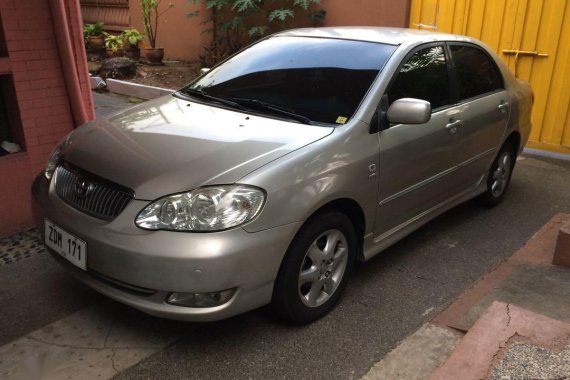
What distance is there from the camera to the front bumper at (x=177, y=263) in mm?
2451

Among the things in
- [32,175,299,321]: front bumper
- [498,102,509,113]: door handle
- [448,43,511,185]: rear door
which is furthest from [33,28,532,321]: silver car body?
[498,102,509,113]: door handle

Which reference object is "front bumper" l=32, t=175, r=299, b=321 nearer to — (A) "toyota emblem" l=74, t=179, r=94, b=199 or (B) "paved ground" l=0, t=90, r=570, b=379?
(A) "toyota emblem" l=74, t=179, r=94, b=199

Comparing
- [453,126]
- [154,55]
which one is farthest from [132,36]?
[453,126]

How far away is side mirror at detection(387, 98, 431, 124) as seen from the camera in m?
3.15

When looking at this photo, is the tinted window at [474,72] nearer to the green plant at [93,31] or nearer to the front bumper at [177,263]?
the front bumper at [177,263]

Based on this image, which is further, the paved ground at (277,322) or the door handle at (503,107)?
the door handle at (503,107)

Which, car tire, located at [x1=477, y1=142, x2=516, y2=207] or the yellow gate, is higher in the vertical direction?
the yellow gate

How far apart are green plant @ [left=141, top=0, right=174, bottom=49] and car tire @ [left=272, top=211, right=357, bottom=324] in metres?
8.68

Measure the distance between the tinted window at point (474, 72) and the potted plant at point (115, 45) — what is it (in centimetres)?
817

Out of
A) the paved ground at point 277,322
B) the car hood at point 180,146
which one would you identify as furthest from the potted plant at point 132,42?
the car hood at point 180,146

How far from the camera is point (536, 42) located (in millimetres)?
6469

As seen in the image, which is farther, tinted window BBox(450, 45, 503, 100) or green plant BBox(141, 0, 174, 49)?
green plant BBox(141, 0, 174, 49)

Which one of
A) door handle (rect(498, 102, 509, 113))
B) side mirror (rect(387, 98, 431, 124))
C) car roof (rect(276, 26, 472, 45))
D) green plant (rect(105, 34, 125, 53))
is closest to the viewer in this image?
side mirror (rect(387, 98, 431, 124))

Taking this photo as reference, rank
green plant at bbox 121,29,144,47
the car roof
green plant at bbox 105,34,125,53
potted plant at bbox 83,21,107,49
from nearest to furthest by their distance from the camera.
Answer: the car roof
green plant at bbox 105,34,125,53
green plant at bbox 121,29,144,47
potted plant at bbox 83,21,107,49
